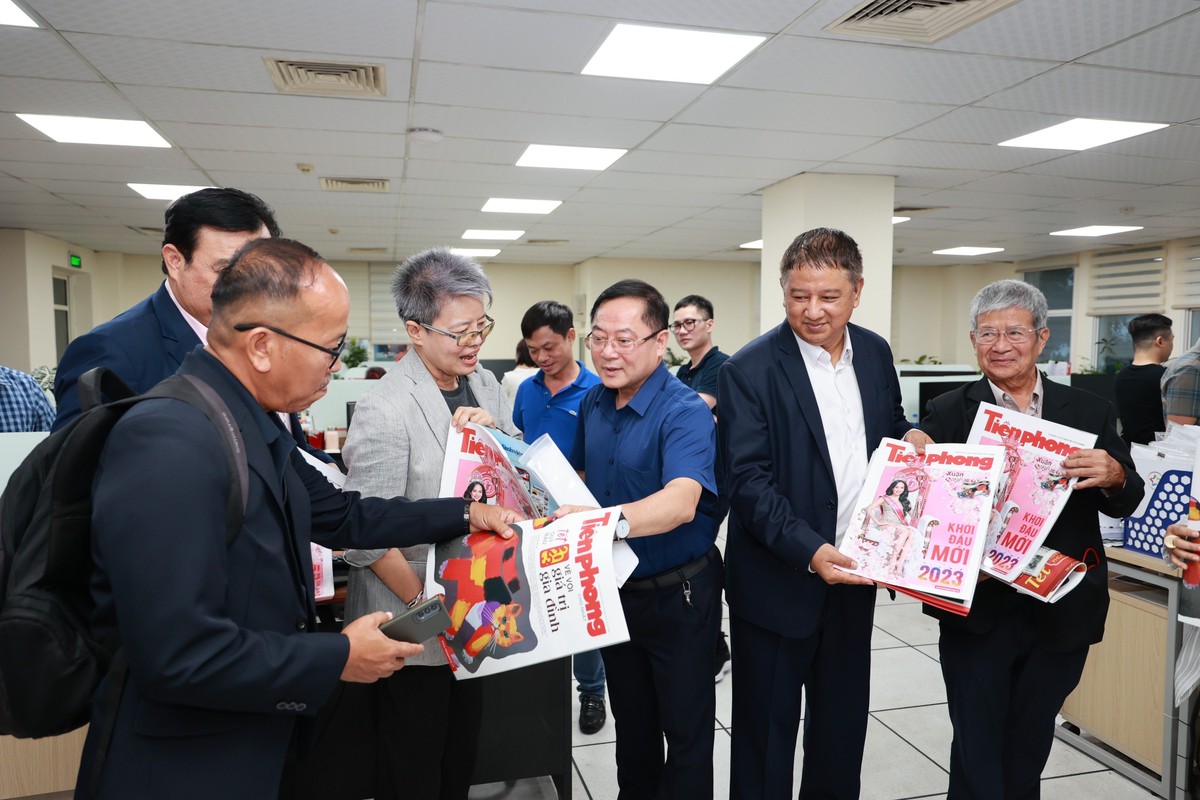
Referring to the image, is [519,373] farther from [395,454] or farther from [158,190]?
[158,190]

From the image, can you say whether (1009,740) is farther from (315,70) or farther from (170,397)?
(315,70)

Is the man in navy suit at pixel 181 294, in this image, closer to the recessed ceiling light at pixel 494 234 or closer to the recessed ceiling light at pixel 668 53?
the recessed ceiling light at pixel 668 53

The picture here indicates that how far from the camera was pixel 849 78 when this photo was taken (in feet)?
13.0

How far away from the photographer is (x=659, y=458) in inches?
74.3

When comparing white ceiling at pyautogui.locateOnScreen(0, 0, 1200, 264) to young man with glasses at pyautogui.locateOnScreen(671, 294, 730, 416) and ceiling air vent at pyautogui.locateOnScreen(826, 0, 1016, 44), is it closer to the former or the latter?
ceiling air vent at pyautogui.locateOnScreen(826, 0, 1016, 44)

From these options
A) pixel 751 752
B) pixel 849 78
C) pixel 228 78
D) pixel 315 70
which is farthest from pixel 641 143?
pixel 751 752

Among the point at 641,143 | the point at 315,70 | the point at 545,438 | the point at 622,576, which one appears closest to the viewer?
the point at 622,576

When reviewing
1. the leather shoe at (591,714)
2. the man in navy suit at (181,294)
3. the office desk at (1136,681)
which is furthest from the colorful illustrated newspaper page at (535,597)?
the office desk at (1136,681)

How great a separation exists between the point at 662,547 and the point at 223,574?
1.13 m

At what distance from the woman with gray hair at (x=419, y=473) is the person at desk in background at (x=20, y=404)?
2.13 meters

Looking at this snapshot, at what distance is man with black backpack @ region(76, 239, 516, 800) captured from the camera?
94 centimetres

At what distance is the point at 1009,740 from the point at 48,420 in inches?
150

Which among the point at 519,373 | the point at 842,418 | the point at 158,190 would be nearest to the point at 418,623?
the point at 842,418

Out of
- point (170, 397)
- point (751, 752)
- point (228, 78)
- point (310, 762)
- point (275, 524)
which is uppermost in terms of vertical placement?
point (228, 78)
